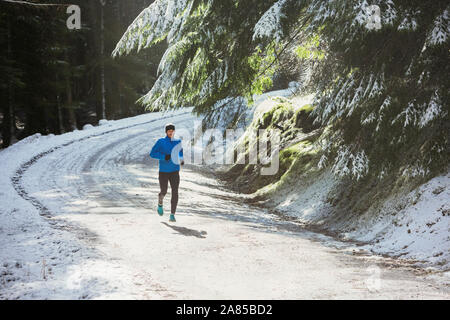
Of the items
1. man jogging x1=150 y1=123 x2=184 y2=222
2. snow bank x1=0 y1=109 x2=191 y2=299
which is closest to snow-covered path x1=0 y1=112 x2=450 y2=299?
snow bank x1=0 y1=109 x2=191 y2=299

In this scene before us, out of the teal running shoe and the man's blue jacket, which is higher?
the man's blue jacket

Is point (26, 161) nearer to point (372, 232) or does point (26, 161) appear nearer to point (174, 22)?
point (174, 22)

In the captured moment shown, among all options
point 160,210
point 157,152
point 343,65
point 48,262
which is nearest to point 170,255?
point 48,262

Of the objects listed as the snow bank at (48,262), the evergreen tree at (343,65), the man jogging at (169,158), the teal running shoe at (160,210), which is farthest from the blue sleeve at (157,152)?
the snow bank at (48,262)

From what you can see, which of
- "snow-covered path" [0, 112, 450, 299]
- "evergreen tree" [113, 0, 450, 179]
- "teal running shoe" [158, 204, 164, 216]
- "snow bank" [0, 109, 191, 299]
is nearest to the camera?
"snow bank" [0, 109, 191, 299]

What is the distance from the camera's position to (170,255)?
6.07 meters

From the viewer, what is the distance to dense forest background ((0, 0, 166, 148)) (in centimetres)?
2267

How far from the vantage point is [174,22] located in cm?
848

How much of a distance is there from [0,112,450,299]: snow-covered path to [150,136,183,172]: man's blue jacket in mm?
1073

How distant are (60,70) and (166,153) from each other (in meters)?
19.6

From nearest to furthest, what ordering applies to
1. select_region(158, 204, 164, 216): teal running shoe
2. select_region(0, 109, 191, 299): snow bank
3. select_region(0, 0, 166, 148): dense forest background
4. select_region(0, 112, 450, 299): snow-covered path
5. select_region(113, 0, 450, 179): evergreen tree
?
1. select_region(0, 109, 191, 299): snow bank
2. select_region(0, 112, 450, 299): snow-covered path
3. select_region(113, 0, 450, 179): evergreen tree
4. select_region(158, 204, 164, 216): teal running shoe
5. select_region(0, 0, 166, 148): dense forest background

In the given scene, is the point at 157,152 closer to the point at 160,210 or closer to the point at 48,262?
the point at 160,210

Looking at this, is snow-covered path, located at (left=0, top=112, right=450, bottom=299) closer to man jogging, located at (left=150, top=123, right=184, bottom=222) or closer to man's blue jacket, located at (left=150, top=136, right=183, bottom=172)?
man jogging, located at (left=150, top=123, right=184, bottom=222)
